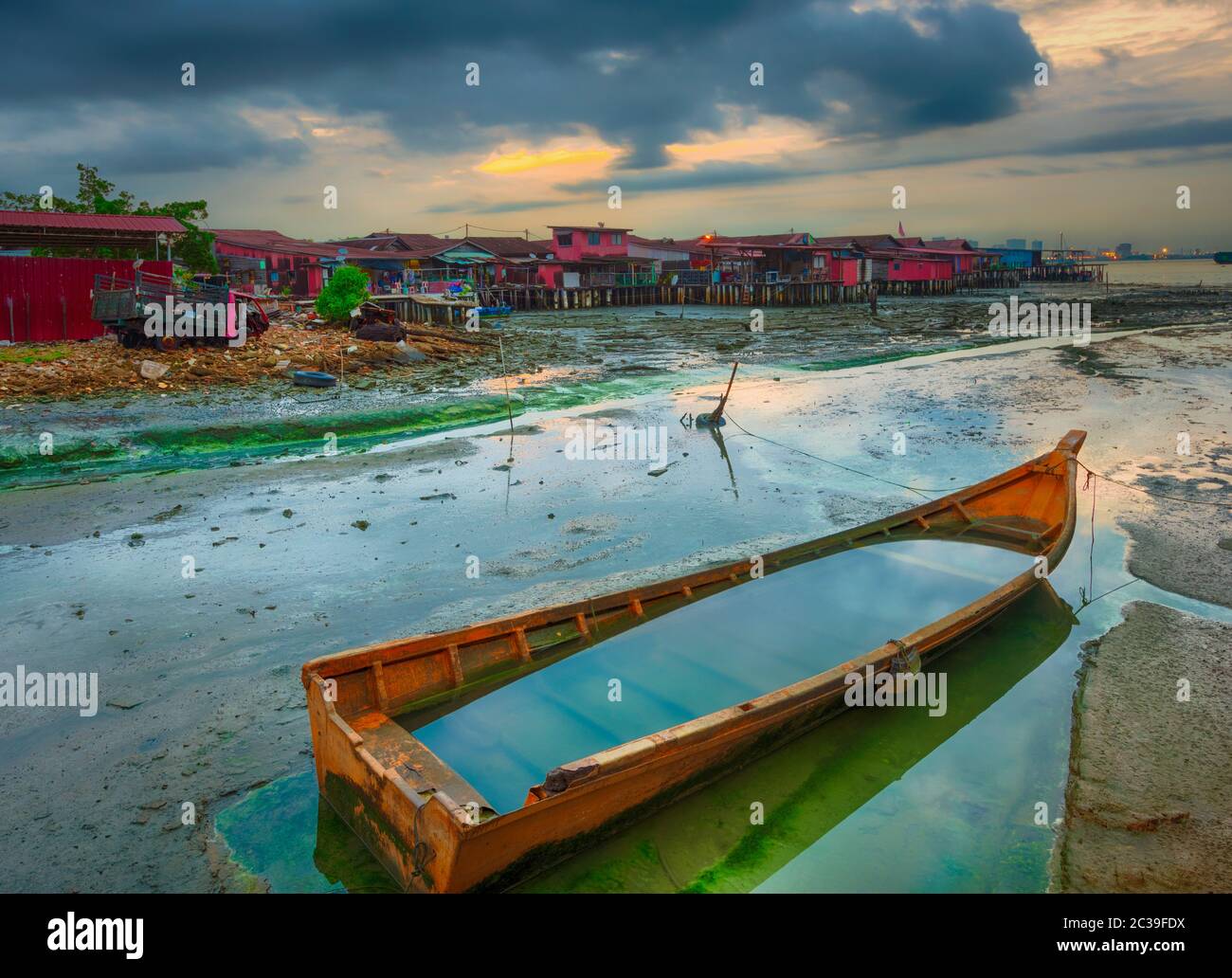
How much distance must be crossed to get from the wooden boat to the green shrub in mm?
24404

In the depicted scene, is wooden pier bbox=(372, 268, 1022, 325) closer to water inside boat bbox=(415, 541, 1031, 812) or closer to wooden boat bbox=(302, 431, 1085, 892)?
water inside boat bbox=(415, 541, 1031, 812)

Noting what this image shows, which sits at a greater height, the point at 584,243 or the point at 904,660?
the point at 584,243

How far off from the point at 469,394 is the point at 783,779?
695 inches

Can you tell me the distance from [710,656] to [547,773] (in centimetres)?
319

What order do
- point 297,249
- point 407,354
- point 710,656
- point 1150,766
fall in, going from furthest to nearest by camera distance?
point 297,249 → point 407,354 → point 710,656 → point 1150,766

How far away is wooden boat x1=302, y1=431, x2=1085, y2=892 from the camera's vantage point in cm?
475

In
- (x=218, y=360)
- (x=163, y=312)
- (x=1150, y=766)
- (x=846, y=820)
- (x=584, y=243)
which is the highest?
(x=584, y=243)

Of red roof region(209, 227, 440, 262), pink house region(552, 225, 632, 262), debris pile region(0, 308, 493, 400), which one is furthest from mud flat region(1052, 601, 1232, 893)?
pink house region(552, 225, 632, 262)

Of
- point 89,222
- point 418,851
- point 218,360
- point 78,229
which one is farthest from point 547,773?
point 89,222

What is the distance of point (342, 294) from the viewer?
2975 cm

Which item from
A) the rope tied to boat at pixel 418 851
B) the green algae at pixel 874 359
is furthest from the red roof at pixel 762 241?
the rope tied to boat at pixel 418 851

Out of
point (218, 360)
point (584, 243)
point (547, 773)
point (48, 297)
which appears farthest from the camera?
point (584, 243)

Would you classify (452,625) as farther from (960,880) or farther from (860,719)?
(960,880)

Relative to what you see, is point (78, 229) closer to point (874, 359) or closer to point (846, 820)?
point (846, 820)
